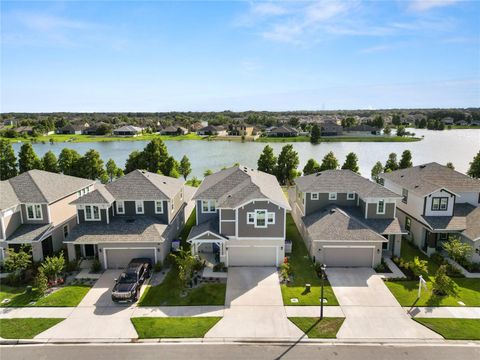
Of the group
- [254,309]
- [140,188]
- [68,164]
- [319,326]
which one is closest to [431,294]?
[319,326]

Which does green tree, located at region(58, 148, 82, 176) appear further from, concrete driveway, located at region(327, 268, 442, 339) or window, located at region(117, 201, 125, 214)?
concrete driveway, located at region(327, 268, 442, 339)

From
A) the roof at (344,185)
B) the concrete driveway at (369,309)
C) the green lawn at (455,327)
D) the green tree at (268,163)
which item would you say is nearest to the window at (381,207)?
the roof at (344,185)

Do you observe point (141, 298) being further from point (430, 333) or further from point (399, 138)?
point (399, 138)

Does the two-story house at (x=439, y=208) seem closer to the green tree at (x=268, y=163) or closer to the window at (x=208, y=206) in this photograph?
the window at (x=208, y=206)

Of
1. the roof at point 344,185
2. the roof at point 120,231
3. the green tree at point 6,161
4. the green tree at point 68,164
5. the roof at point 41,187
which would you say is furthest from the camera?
the green tree at point 6,161

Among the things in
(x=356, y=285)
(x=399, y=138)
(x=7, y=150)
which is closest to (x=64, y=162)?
(x=7, y=150)

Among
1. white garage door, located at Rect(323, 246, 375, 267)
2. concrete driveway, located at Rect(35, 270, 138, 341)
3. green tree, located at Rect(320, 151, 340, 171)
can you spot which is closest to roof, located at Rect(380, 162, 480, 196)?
white garage door, located at Rect(323, 246, 375, 267)
